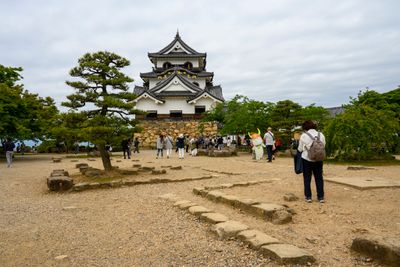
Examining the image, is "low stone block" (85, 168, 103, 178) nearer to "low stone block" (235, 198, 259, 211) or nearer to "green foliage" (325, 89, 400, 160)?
"low stone block" (235, 198, 259, 211)

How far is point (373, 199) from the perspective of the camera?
23.7ft

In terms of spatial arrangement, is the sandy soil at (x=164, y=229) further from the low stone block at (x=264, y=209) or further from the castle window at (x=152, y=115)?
the castle window at (x=152, y=115)

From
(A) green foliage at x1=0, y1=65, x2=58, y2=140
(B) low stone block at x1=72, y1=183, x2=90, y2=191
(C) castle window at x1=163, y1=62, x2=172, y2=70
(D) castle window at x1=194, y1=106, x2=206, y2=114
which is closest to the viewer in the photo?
(B) low stone block at x1=72, y1=183, x2=90, y2=191

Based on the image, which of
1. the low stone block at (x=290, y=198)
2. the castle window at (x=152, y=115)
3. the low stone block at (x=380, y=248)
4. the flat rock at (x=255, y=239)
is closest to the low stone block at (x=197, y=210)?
the flat rock at (x=255, y=239)

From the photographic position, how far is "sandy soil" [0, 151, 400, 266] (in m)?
4.57

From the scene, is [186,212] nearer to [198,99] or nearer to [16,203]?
[16,203]

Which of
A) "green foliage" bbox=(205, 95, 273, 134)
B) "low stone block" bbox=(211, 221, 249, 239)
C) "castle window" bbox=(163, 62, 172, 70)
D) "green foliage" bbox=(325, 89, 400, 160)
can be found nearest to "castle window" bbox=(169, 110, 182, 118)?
"castle window" bbox=(163, 62, 172, 70)

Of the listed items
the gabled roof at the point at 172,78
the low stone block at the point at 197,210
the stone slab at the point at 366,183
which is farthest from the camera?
the gabled roof at the point at 172,78

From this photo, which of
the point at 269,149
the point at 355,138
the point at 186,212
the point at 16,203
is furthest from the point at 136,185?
the point at 355,138

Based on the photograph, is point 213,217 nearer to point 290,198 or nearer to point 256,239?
point 256,239

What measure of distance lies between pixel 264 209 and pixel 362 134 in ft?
38.6

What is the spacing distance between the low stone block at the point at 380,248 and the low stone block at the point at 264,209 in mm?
1634

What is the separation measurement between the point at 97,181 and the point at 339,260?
8.93m

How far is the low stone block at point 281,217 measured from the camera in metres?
5.71
